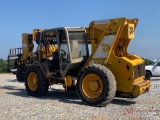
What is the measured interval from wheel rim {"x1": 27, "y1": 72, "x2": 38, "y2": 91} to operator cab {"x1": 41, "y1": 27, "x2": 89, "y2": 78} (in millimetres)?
706

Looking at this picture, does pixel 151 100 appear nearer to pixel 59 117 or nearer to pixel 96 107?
pixel 96 107

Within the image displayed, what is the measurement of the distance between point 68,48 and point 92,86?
173cm

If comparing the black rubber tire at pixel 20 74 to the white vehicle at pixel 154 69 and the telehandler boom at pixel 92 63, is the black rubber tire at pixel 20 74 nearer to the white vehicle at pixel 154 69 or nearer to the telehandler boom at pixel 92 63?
the telehandler boom at pixel 92 63

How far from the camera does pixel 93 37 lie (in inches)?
445

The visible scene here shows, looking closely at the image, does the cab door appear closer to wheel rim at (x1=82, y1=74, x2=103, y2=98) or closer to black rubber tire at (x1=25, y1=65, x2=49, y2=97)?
black rubber tire at (x1=25, y1=65, x2=49, y2=97)

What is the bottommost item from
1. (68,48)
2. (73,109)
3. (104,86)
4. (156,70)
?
(73,109)

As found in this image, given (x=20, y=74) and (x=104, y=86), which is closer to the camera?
(x=104, y=86)

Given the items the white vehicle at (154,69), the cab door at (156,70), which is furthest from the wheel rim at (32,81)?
the cab door at (156,70)

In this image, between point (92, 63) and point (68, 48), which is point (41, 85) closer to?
point (68, 48)

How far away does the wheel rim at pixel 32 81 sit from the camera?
12.2 meters

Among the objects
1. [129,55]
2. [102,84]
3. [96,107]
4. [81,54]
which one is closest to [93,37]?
[81,54]

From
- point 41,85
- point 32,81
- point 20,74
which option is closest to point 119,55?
point 41,85

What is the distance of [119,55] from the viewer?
1081 centimetres

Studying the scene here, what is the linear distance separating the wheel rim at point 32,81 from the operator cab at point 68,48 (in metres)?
0.71
